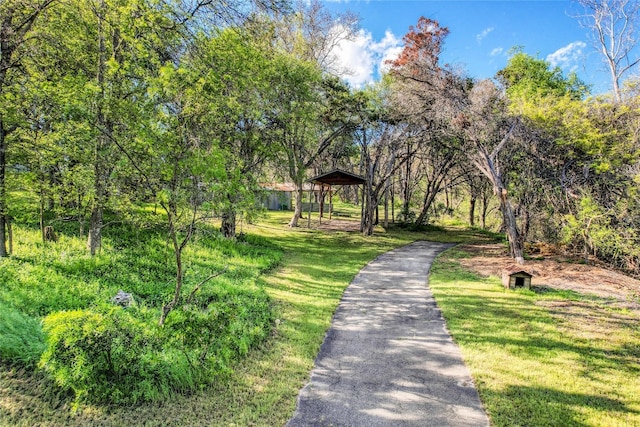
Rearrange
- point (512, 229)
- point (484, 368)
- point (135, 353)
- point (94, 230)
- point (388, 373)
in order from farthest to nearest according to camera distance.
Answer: point (512, 229) → point (94, 230) → point (484, 368) → point (388, 373) → point (135, 353)

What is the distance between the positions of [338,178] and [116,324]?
1618 cm

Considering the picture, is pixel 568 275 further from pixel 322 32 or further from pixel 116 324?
pixel 322 32

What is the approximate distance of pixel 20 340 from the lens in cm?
354

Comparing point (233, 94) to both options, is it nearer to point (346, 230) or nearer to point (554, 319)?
point (554, 319)

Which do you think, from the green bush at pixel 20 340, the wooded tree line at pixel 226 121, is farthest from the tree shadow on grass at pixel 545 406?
the green bush at pixel 20 340

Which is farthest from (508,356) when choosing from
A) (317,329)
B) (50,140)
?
(50,140)

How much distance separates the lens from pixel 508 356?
4645 mm

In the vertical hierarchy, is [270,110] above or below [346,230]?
above

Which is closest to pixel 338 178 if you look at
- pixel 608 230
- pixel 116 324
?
pixel 608 230

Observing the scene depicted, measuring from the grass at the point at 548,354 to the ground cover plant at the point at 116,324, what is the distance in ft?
11.0

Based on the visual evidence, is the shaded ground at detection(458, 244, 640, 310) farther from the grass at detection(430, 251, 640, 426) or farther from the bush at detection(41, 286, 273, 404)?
the bush at detection(41, 286, 273, 404)

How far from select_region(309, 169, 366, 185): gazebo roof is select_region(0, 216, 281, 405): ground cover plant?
38.2 ft

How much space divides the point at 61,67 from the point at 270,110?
692 centimetres

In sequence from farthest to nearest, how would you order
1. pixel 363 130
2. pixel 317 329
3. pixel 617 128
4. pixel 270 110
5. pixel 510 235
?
pixel 363 130 → pixel 270 110 → pixel 510 235 → pixel 617 128 → pixel 317 329
